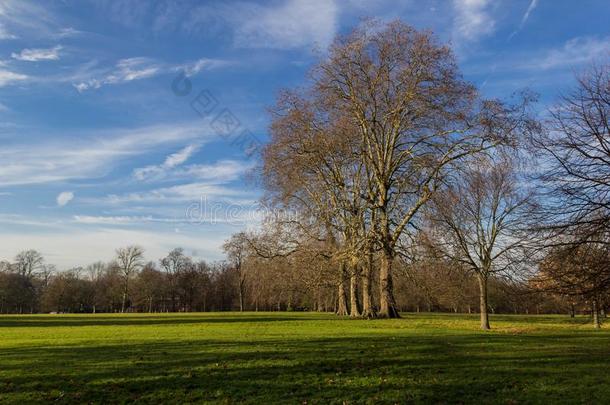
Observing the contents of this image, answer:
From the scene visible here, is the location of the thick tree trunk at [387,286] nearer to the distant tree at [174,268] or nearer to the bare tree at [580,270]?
the bare tree at [580,270]

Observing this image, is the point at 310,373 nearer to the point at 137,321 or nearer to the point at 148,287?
the point at 137,321

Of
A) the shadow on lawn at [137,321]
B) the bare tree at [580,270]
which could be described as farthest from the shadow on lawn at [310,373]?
the shadow on lawn at [137,321]

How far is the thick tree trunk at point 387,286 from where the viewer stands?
27.5 meters

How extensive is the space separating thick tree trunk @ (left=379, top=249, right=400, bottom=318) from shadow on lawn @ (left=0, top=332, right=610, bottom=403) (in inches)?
450

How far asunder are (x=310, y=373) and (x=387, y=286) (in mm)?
17953

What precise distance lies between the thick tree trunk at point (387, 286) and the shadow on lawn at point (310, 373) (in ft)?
37.5

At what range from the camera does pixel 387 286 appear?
93.8ft

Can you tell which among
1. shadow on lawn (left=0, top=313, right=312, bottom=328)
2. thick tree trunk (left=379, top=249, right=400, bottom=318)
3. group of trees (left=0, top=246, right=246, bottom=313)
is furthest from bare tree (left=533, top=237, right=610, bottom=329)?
group of trees (left=0, top=246, right=246, bottom=313)

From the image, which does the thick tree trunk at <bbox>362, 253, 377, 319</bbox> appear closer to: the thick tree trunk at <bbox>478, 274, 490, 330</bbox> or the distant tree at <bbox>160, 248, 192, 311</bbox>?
the thick tree trunk at <bbox>478, 274, 490, 330</bbox>

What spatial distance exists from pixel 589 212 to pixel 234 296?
107m

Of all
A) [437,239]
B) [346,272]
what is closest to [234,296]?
[346,272]

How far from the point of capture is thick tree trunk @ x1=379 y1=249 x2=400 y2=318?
27469 millimetres

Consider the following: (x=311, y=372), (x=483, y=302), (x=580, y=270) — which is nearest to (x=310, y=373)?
(x=311, y=372)

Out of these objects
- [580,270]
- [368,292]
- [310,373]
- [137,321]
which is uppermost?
[580,270]
